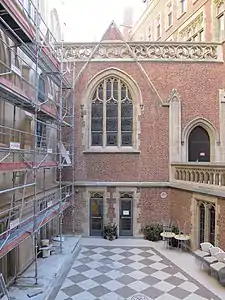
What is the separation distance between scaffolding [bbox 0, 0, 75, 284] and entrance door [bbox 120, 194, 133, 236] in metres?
2.03

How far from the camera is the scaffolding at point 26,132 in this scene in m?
5.66

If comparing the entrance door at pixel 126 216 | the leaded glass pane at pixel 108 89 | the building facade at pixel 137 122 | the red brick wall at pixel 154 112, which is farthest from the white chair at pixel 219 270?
the leaded glass pane at pixel 108 89

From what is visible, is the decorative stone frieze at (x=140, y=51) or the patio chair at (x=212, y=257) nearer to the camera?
the patio chair at (x=212, y=257)

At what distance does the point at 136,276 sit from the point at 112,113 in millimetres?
6533

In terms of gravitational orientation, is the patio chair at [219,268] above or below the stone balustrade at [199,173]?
below

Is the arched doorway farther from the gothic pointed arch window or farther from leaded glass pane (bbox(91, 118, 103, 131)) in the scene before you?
leaded glass pane (bbox(91, 118, 103, 131))

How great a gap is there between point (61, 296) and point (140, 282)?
6.37 feet

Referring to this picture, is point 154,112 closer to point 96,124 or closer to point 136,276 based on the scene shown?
point 96,124

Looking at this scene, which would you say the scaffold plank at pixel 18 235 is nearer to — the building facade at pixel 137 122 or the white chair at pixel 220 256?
the building facade at pixel 137 122

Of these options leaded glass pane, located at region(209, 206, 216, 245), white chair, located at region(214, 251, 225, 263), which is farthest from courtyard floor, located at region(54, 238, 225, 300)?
leaded glass pane, located at region(209, 206, 216, 245)

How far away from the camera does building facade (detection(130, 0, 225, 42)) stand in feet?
43.8

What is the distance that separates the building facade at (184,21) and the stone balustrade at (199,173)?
18.9 ft

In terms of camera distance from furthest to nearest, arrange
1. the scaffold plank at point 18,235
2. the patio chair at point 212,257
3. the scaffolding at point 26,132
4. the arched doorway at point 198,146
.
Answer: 1. the arched doorway at point 198,146
2. the patio chair at point 212,257
3. the scaffolding at point 26,132
4. the scaffold plank at point 18,235

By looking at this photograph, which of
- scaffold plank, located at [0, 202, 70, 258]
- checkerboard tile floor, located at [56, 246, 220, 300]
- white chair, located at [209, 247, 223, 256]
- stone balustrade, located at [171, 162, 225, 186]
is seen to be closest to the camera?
scaffold plank, located at [0, 202, 70, 258]
